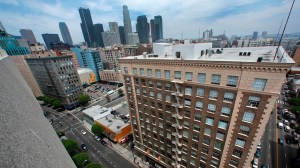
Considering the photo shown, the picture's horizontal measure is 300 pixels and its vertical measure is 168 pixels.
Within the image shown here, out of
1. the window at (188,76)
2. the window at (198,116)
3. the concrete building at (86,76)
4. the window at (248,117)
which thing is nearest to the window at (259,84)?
the window at (248,117)

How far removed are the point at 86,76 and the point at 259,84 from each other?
508 ft

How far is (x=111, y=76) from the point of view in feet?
470

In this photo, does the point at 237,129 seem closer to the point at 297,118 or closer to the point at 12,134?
the point at 12,134

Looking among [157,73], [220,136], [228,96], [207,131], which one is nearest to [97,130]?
[157,73]

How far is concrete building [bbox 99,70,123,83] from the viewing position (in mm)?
139250

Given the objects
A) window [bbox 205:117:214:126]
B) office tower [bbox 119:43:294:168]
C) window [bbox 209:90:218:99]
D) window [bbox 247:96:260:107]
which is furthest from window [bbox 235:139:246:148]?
window [bbox 209:90:218:99]

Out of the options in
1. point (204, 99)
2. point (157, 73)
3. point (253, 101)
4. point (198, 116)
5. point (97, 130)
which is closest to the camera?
point (253, 101)

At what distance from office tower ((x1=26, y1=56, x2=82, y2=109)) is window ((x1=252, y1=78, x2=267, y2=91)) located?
102 meters

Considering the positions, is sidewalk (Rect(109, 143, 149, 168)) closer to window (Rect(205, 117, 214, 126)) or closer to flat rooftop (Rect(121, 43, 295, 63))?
window (Rect(205, 117, 214, 126))

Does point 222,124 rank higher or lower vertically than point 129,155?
higher

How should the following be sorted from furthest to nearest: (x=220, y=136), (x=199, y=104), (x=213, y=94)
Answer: (x=199, y=104) → (x=220, y=136) → (x=213, y=94)

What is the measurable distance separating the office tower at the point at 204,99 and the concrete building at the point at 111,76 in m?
103

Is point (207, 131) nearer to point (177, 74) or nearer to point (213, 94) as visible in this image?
point (213, 94)

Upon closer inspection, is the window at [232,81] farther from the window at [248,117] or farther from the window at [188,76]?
the window at [188,76]
